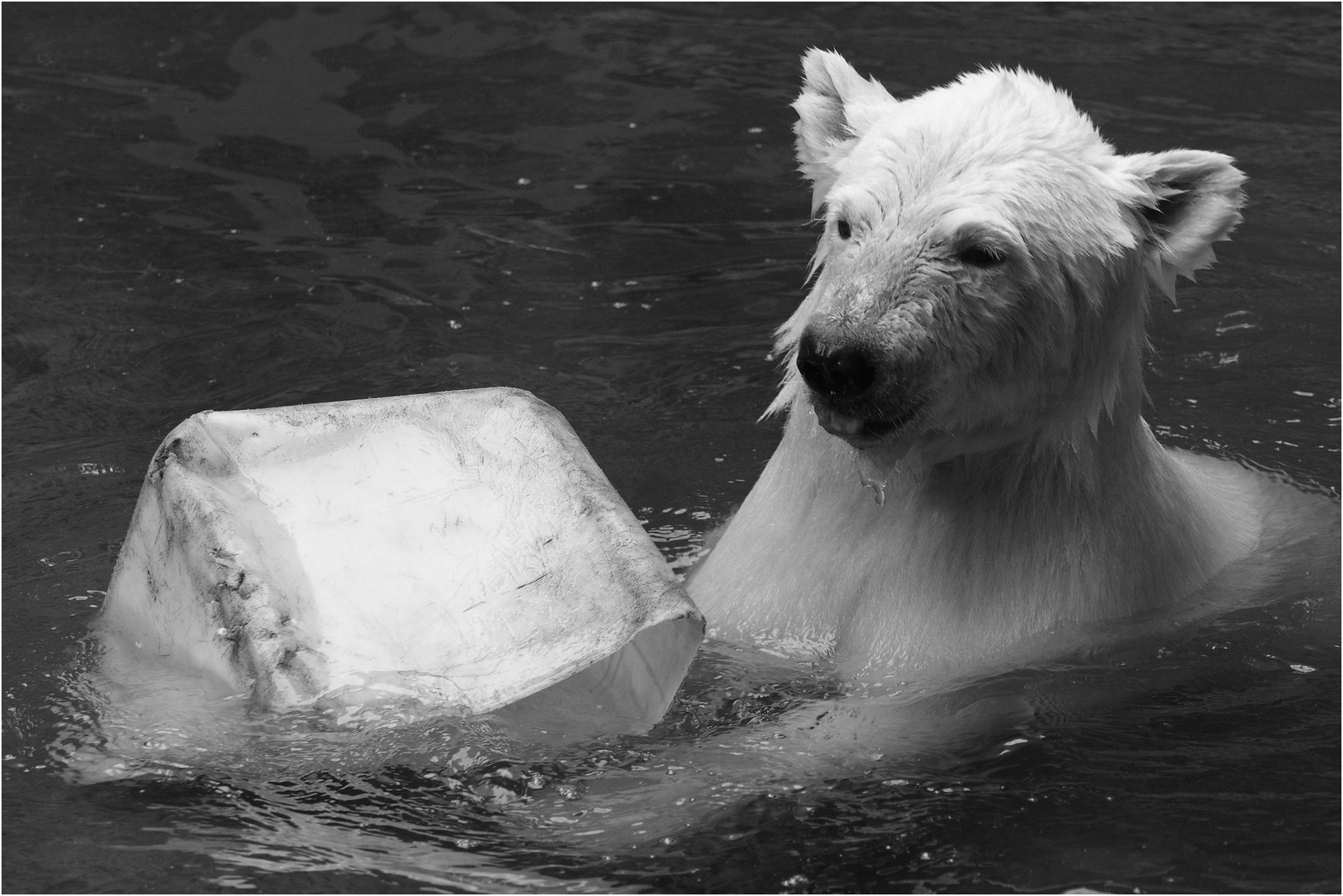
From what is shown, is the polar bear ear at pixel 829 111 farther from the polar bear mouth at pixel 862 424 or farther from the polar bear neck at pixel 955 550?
the polar bear mouth at pixel 862 424

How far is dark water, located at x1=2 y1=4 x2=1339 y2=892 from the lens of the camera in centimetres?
366

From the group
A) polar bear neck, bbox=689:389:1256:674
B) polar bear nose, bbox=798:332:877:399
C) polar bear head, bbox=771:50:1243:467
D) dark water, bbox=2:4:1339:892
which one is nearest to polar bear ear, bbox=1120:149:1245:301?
polar bear head, bbox=771:50:1243:467

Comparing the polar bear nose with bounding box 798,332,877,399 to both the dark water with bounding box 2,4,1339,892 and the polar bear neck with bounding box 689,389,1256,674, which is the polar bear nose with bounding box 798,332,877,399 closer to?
the polar bear neck with bounding box 689,389,1256,674

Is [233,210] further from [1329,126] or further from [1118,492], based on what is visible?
[1329,126]

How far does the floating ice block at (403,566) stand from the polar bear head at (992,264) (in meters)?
0.67

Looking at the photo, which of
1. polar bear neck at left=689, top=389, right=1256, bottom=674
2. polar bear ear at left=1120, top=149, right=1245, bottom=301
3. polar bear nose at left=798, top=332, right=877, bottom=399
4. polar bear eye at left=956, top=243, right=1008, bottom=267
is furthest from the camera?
polar bear neck at left=689, top=389, right=1256, bottom=674

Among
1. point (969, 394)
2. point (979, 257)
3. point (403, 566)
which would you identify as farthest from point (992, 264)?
point (403, 566)

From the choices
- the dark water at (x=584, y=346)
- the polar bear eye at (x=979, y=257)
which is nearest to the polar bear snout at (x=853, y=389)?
the polar bear eye at (x=979, y=257)

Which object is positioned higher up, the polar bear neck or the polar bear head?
the polar bear head

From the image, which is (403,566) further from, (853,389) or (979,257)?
(979,257)

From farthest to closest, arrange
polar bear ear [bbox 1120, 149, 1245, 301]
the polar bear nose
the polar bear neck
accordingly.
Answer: the polar bear neck, polar bear ear [bbox 1120, 149, 1245, 301], the polar bear nose

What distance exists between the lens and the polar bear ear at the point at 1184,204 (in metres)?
3.75

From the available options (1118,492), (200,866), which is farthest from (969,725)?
(200,866)

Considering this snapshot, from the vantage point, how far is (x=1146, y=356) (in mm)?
6883
